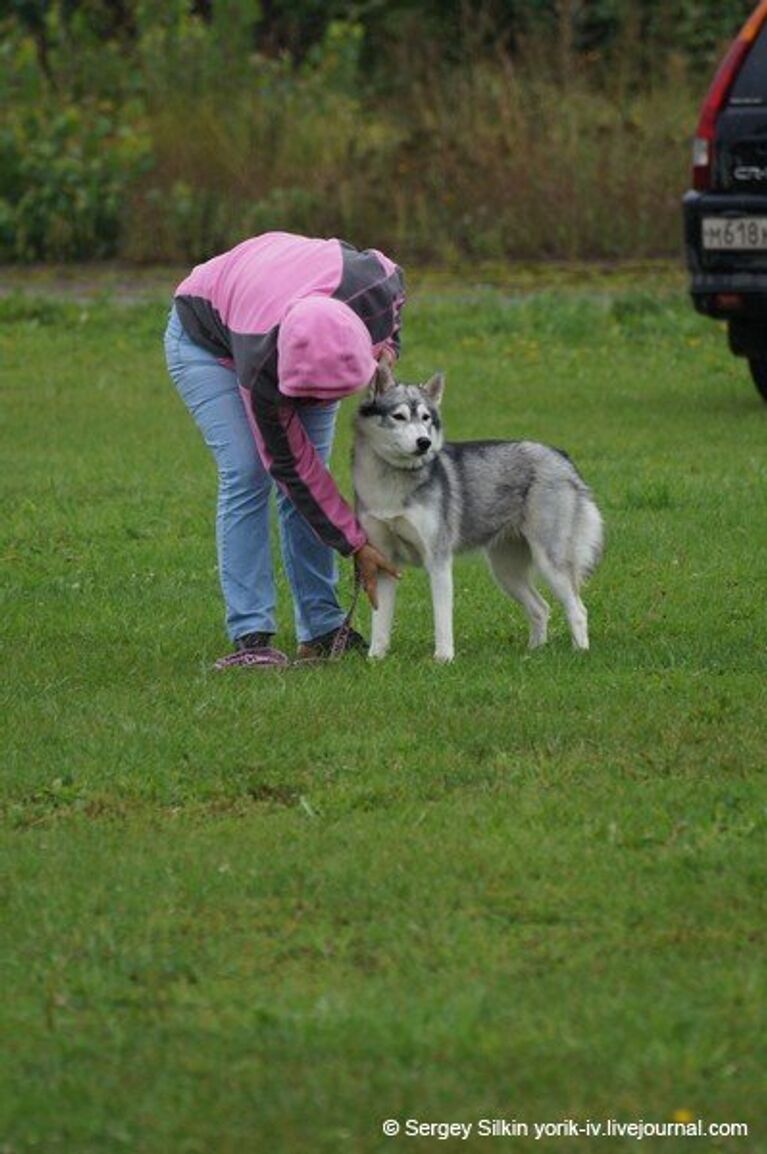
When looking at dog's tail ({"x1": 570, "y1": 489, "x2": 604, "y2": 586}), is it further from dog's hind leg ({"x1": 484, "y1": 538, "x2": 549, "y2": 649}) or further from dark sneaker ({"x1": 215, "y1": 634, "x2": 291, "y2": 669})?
dark sneaker ({"x1": 215, "y1": 634, "x2": 291, "y2": 669})

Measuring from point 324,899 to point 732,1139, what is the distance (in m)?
1.64

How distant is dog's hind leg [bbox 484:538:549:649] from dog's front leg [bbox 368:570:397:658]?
0.58 meters

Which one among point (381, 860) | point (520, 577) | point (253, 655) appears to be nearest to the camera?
point (381, 860)

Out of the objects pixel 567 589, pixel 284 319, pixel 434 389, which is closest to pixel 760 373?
pixel 567 589

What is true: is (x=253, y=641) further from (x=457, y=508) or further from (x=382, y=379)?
(x=382, y=379)

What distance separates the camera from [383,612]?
8852 mm

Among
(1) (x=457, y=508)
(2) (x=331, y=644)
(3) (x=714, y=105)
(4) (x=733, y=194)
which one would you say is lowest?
(2) (x=331, y=644)

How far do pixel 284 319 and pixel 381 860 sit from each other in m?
2.38

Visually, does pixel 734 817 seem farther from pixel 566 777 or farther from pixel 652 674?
pixel 652 674

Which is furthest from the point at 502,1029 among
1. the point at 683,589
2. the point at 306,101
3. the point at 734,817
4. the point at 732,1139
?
the point at 306,101

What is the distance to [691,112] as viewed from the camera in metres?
23.4

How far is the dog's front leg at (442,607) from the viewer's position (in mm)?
8781

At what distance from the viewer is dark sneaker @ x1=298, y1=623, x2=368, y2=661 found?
9.12 meters

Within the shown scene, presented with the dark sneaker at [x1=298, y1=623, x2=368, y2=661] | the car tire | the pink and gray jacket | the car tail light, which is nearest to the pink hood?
the pink and gray jacket
